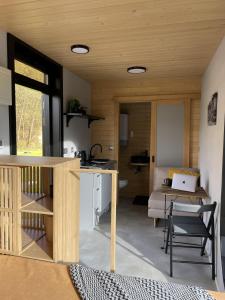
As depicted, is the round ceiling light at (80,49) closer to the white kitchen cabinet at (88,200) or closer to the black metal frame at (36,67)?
the black metal frame at (36,67)

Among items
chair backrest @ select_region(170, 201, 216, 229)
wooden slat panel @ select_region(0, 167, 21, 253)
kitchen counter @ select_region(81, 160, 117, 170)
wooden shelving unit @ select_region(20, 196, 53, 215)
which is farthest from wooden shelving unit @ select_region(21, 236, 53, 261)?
kitchen counter @ select_region(81, 160, 117, 170)

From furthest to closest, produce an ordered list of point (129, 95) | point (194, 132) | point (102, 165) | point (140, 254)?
point (129, 95) → point (194, 132) → point (102, 165) → point (140, 254)

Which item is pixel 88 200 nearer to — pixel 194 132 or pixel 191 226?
pixel 191 226

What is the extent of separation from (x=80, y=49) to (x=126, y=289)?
252cm

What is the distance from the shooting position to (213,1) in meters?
1.80

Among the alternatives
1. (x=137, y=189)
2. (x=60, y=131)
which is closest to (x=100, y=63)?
(x=60, y=131)

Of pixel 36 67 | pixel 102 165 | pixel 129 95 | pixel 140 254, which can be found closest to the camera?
pixel 140 254

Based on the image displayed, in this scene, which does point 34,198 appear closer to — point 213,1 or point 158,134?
point 213,1

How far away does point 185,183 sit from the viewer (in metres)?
3.03

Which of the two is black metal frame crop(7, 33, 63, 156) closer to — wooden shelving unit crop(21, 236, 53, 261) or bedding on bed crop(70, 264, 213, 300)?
wooden shelving unit crop(21, 236, 53, 261)

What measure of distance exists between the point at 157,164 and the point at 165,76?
5.22ft

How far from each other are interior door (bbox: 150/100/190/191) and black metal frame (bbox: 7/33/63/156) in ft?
6.01

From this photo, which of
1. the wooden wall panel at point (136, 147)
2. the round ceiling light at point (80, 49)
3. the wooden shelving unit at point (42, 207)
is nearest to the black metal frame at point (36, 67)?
the round ceiling light at point (80, 49)

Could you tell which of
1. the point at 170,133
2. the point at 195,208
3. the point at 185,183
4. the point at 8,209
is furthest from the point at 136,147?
the point at 8,209
